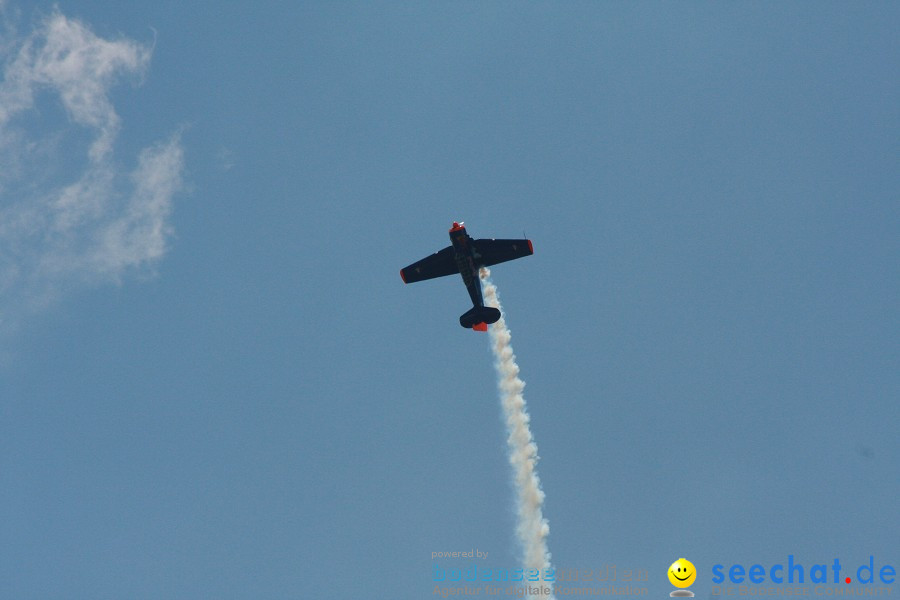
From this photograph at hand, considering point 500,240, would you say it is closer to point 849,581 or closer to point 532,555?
point 532,555

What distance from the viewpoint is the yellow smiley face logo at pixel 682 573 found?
221 ft

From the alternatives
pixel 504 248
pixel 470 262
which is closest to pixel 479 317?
pixel 470 262

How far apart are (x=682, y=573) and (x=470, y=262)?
91.2 feet

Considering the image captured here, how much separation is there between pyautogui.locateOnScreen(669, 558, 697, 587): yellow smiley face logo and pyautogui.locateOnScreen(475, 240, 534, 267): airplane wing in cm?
2557

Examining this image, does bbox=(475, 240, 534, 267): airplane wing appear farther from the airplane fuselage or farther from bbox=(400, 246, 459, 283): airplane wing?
bbox=(400, 246, 459, 283): airplane wing

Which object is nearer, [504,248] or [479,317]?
[504,248]

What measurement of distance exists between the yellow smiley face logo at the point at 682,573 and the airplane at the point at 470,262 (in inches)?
923

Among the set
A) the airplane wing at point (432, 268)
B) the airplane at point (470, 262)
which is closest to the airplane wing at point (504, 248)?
the airplane at point (470, 262)

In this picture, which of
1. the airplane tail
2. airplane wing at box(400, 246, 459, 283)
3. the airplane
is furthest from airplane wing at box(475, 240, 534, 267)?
the airplane tail

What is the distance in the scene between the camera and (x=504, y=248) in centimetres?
7650

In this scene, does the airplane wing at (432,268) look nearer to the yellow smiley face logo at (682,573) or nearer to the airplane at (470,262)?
the airplane at (470,262)

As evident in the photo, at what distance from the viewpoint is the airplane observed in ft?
248

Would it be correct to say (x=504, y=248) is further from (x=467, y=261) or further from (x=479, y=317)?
(x=479, y=317)

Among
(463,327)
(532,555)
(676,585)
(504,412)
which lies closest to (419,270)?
(463,327)
